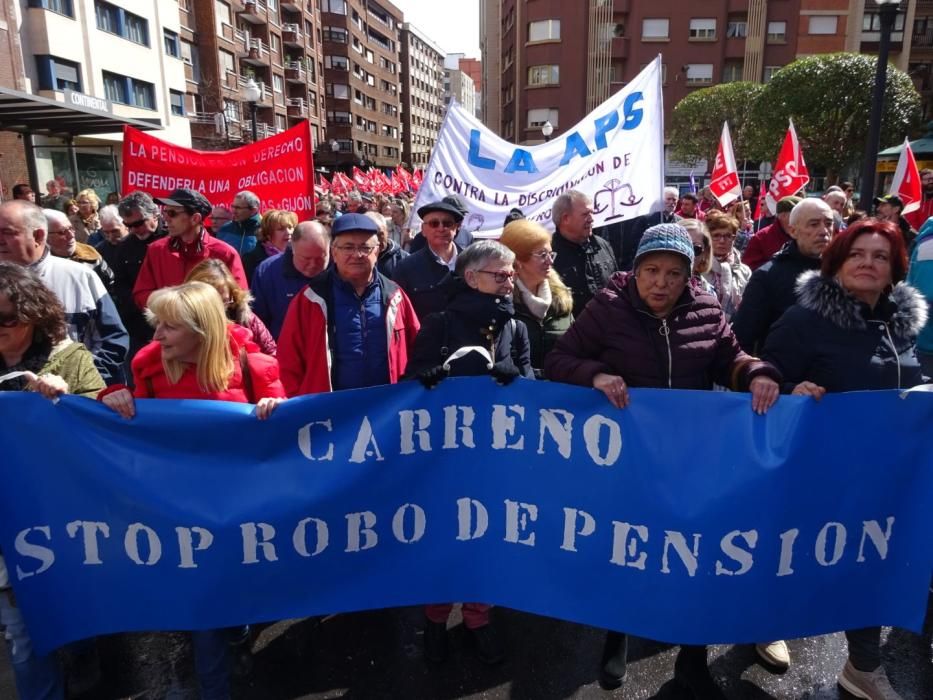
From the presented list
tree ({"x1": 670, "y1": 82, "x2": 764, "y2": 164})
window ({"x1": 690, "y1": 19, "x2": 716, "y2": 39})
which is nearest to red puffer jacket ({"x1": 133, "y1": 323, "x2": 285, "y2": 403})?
tree ({"x1": 670, "y1": 82, "x2": 764, "y2": 164})

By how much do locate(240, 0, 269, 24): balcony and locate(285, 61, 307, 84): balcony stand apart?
15.0 feet

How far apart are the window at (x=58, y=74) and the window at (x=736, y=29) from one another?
38722mm

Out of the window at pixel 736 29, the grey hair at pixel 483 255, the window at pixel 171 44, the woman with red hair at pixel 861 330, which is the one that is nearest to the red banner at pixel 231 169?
the grey hair at pixel 483 255

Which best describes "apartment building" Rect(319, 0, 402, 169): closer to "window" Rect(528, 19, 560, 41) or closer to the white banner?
"window" Rect(528, 19, 560, 41)

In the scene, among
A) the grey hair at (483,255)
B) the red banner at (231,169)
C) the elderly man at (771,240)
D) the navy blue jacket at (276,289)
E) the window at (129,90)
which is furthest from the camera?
the window at (129,90)

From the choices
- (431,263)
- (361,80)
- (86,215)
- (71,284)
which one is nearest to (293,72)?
(361,80)

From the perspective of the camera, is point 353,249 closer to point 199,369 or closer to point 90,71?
point 199,369

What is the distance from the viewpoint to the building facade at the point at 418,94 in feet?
290

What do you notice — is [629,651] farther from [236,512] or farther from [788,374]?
[236,512]

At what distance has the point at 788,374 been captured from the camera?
105 inches

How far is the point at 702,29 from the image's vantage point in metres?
44.5

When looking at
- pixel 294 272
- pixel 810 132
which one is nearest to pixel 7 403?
pixel 294 272

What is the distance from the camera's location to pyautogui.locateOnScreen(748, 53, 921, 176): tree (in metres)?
30.8

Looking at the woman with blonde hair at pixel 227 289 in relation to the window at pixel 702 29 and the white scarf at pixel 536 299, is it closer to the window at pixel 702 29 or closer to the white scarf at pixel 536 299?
the white scarf at pixel 536 299
